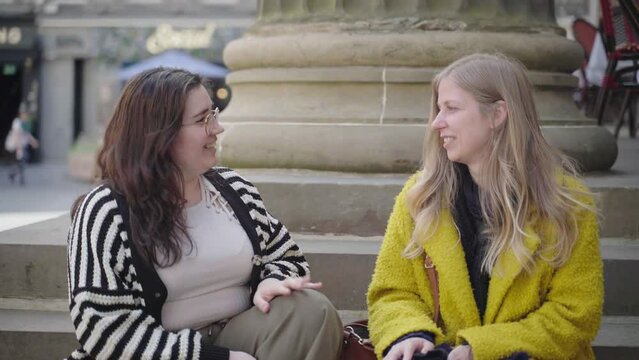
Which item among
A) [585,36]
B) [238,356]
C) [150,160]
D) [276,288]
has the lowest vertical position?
[585,36]

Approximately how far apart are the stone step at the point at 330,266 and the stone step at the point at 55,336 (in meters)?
0.08

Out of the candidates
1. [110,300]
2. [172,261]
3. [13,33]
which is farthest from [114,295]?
[13,33]

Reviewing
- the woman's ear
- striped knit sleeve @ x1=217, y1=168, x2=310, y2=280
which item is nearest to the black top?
the woman's ear

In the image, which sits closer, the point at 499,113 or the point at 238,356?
the point at 238,356

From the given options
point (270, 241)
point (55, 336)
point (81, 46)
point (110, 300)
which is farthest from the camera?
point (81, 46)

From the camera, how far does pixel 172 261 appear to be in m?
2.86

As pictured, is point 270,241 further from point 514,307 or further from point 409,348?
point 514,307

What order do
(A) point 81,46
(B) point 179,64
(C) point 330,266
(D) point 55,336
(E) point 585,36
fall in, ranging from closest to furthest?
1. (D) point 55,336
2. (C) point 330,266
3. (E) point 585,36
4. (B) point 179,64
5. (A) point 81,46

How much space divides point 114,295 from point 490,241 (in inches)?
44.7

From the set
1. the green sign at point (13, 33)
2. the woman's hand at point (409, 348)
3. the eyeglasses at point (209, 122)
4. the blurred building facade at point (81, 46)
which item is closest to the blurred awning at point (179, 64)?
the blurred building facade at point (81, 46)

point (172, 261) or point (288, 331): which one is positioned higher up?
point (172, 261)

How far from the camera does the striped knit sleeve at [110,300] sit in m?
2.73

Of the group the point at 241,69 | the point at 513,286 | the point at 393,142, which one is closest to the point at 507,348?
the point at 513,286

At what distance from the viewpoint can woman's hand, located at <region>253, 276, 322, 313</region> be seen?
2.94 meters
